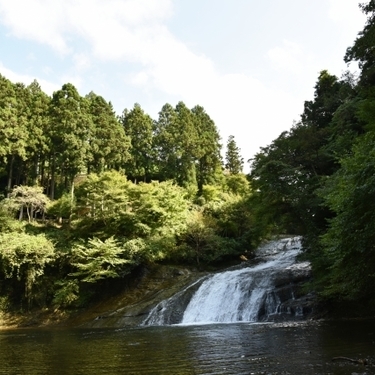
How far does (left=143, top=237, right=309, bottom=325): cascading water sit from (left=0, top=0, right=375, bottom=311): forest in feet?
7.34

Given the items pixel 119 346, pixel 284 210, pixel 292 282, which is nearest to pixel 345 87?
pixel 284 210

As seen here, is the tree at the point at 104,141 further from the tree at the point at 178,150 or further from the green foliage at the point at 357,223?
the green foliage at the point at 357,223

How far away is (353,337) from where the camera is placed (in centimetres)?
1059

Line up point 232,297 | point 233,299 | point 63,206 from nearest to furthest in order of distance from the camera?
point 233,299 → point 232,297 → point 63,206

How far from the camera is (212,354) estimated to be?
30.3 ft

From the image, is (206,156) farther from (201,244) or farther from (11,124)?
(11,124)

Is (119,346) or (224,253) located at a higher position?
(224,253)

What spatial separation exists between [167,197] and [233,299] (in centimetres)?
1122

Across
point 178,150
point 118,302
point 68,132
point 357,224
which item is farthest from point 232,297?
point 178,150

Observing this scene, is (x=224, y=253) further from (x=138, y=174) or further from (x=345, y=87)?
(x=138, y=174)

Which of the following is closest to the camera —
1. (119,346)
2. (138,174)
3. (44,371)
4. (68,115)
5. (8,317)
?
(44,371)

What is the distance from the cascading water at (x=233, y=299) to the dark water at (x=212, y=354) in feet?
17.8

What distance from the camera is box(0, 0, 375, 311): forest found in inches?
556

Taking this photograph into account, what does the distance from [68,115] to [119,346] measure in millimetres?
26605
